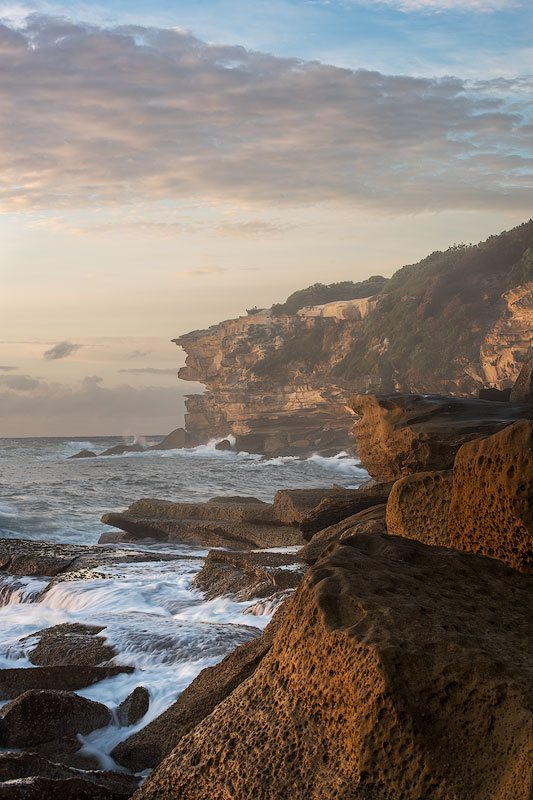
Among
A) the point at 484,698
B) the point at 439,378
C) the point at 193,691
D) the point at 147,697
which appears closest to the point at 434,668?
the point at 484,698

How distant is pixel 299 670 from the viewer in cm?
342

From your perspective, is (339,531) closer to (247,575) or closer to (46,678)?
(247,575)

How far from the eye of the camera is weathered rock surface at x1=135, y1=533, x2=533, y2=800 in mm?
2969

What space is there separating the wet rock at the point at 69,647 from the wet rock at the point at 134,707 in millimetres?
843

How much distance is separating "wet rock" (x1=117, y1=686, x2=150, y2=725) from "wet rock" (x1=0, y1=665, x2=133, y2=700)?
546 millimetres

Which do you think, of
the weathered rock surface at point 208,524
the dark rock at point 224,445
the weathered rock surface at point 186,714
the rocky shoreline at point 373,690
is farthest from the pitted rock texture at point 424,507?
the dark rock at point 224,445

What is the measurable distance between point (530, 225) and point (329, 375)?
14.3 metres

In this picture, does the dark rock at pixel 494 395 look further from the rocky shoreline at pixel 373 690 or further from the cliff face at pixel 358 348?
the cliff face at pixel 358 348

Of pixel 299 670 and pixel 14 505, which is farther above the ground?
pixel 299 670

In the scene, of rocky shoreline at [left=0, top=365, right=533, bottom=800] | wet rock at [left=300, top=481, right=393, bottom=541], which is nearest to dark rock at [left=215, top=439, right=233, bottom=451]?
wet rock at [left=300, top=481, right=393, bottom=541]

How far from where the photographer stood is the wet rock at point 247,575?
374 inches

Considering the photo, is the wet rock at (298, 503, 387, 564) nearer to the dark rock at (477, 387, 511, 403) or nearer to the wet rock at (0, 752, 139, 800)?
the wet rock at (0, 752, 139, 800)

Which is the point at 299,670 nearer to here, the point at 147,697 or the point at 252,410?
the point at 147,697

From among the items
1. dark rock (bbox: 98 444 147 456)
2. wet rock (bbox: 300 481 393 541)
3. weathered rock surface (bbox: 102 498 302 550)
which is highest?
wet rock (bbox: 300 481 393 541)
